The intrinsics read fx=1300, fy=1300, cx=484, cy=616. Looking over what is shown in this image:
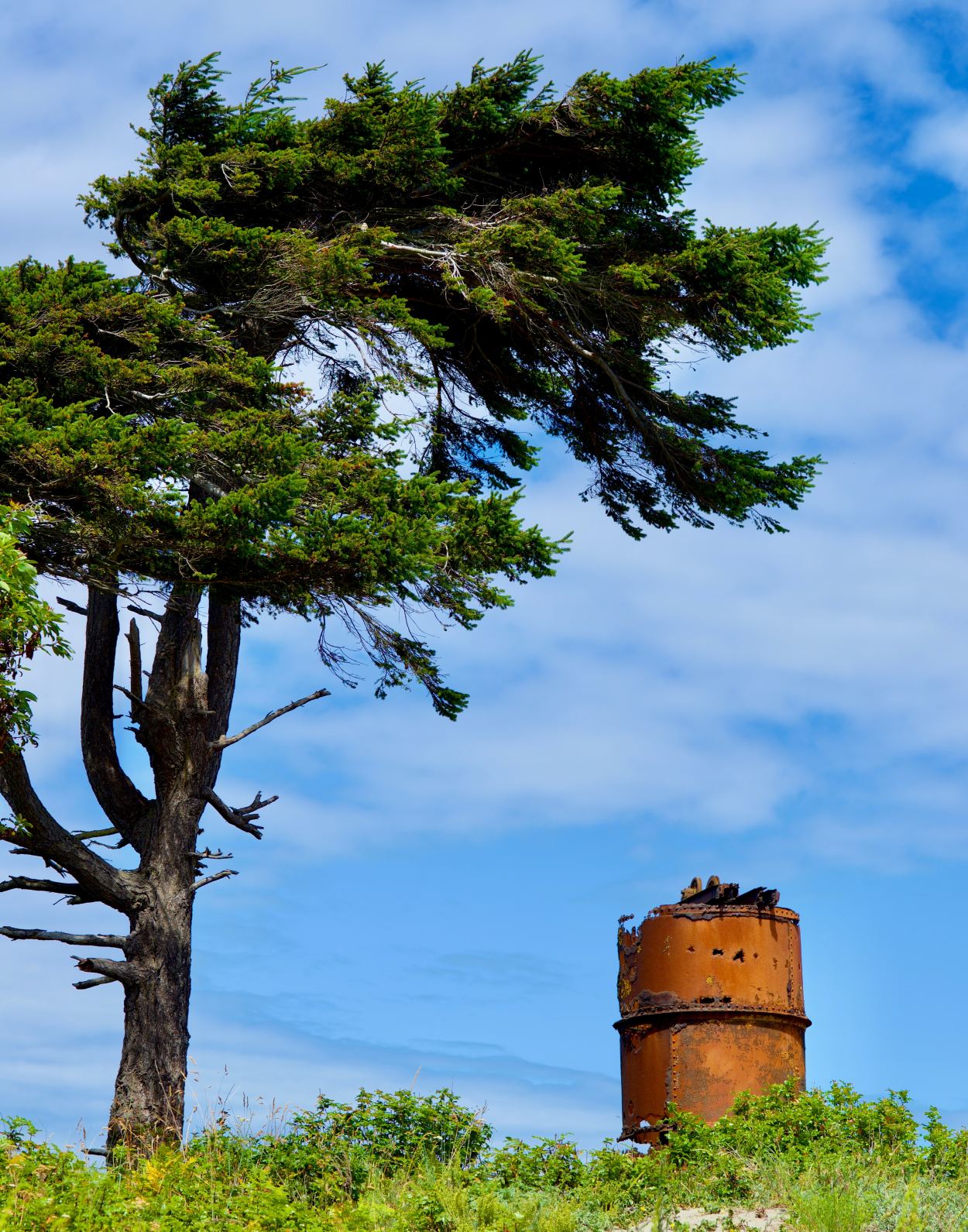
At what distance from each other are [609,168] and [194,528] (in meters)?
7.65

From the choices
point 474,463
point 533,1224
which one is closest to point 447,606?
point 474,463

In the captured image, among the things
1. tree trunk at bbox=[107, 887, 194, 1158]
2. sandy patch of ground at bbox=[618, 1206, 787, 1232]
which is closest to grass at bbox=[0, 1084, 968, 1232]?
sandy patch of ground at bbox=[618, 1206, 787, 1232]

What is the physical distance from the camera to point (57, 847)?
14070 mm

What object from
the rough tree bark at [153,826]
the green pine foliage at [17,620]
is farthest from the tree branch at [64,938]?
the green pine foliage at [17,620]

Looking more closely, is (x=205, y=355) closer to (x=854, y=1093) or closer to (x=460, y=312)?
(x=460, y=312)

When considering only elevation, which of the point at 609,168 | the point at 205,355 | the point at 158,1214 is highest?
the point at 609,168

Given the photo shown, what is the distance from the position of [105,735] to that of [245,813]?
1.87 m

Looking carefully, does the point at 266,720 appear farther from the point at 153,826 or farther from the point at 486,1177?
the point at 486,1177

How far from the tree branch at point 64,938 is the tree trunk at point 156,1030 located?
0.18 metres

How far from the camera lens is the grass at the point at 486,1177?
27.4 ft

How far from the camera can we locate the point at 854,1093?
1170 cm

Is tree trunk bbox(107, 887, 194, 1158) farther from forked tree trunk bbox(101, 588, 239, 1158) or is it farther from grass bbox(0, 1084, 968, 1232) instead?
grass bbox(0, 1084, 968, 1232)

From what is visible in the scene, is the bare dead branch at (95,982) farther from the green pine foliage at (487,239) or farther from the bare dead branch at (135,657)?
the green pine foliage at (487,239)

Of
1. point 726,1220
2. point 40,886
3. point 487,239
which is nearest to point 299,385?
point 487,239
